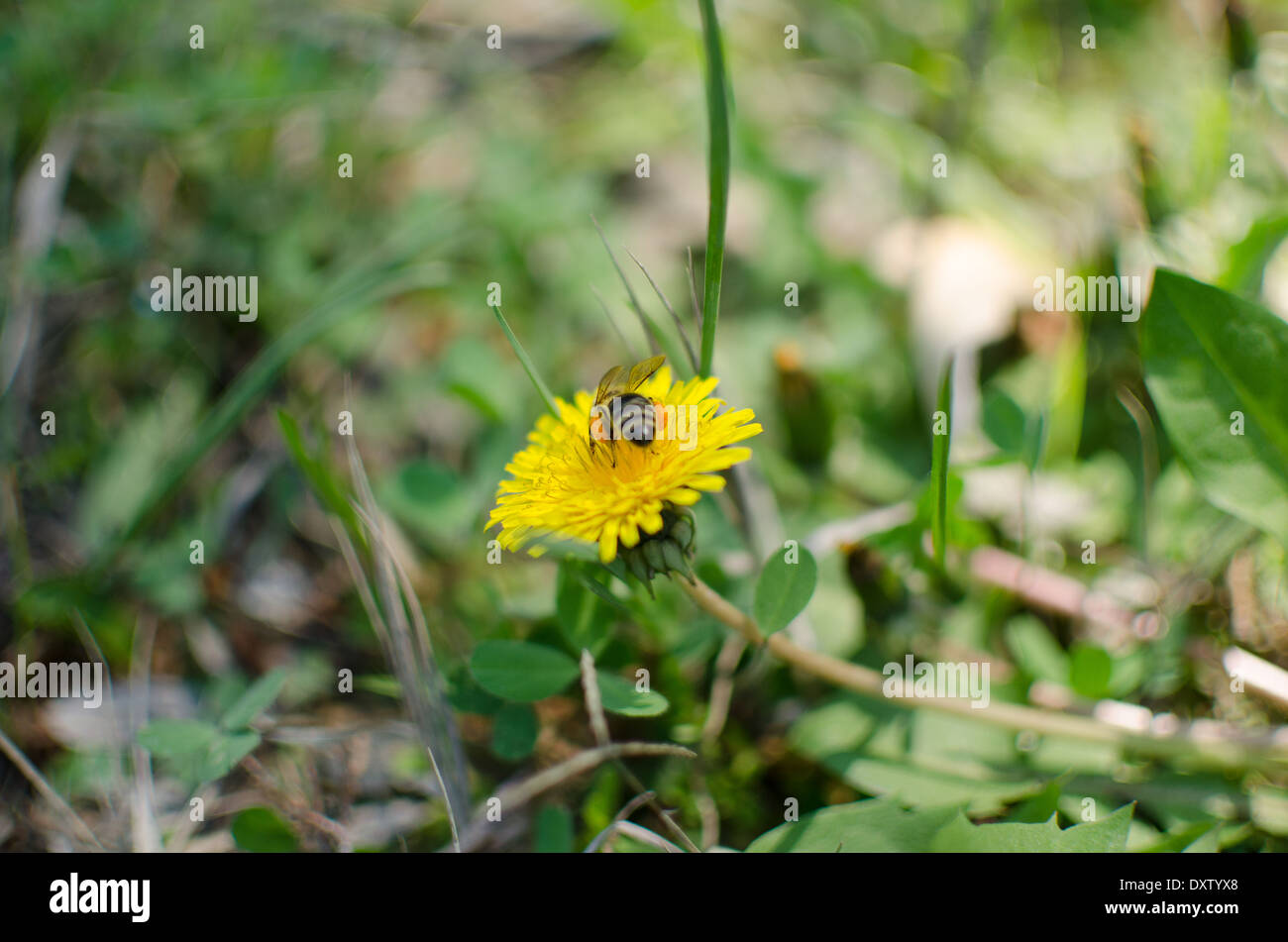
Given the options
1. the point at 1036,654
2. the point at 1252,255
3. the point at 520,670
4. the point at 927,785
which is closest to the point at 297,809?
the point at 520,670

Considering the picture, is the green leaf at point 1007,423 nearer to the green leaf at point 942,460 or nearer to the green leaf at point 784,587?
the green leaf at point 942,460

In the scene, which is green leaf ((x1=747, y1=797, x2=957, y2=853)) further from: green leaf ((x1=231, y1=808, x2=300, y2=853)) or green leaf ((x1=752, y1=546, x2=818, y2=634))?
green leaf ((x1=231, y1=808, x2=300, y2=853))

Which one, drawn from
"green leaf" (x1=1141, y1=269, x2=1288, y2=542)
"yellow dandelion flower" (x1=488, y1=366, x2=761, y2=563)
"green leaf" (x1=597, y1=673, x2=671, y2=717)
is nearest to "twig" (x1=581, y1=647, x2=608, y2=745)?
"green leaf" (x1=597, y1=673, x2=671, y2=717)

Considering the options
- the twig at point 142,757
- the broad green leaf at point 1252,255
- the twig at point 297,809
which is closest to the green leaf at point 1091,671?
the broad green leaf at point 1252,255

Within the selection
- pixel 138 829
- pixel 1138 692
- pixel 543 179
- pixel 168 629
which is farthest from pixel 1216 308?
pixel 168 629

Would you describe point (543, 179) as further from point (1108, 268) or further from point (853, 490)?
point (1108, 268)
